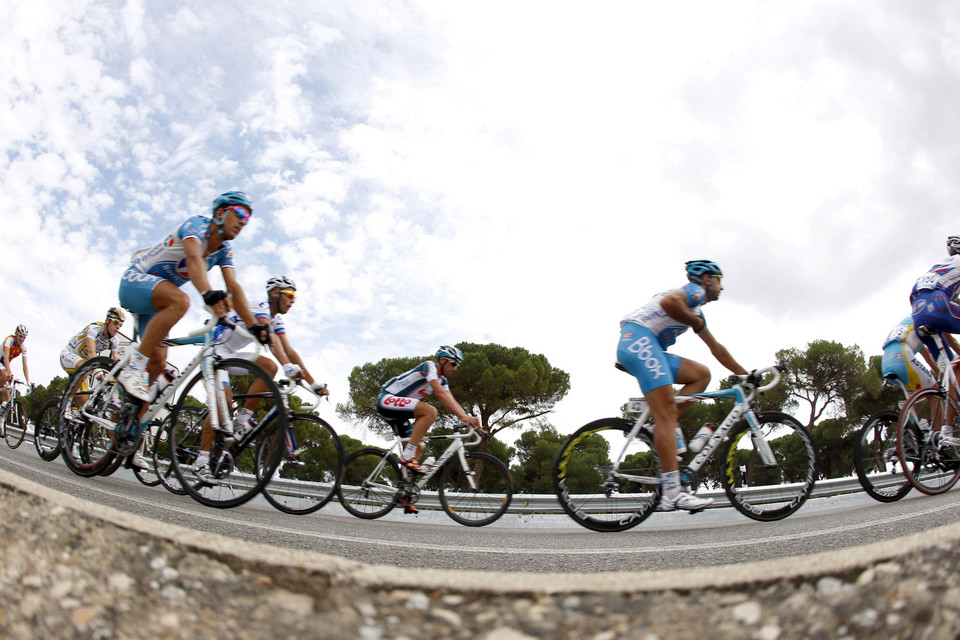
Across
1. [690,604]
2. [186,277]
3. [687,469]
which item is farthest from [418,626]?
[186,277]

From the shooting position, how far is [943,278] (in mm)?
4863

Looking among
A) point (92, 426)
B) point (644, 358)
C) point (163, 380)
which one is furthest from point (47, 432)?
point (644, 358)

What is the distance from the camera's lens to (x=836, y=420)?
1866 cm

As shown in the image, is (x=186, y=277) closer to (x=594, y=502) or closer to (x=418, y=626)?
(x=594, y=502)

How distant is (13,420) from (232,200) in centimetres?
1004

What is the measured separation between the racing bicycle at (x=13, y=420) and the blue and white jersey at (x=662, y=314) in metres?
10.8

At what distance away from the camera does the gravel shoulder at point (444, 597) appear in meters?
0.74

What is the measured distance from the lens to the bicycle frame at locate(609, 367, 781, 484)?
397 centimetres

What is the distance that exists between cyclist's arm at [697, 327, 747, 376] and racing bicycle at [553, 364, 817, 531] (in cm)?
7

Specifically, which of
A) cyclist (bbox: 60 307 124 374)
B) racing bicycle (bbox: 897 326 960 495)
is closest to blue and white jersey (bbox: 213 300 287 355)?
cyclist (bbox: 60 307 124 374)

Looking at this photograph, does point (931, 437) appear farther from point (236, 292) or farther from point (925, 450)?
point (236, 292)

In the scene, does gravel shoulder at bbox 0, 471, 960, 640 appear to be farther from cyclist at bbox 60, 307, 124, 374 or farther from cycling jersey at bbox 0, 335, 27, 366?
cycling jersey at bbox 0, 335, 27, 366

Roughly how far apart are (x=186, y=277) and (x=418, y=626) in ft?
13.4

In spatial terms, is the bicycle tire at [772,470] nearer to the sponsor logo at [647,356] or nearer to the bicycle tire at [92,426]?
the sponsor logo at [647,356]
